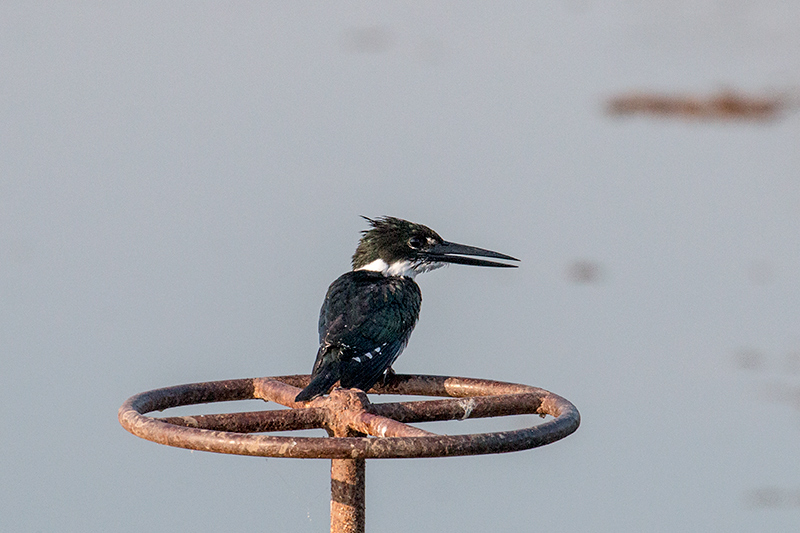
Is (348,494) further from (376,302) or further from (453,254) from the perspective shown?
(453,254)

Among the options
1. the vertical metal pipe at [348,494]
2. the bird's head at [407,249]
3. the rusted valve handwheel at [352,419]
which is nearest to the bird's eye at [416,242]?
the bird's head at [407,249]

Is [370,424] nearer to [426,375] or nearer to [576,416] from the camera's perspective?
[576,416]

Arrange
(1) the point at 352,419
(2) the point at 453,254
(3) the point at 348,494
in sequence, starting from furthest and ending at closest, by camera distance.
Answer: (2) the point at 453,254, (3) the point at 348,494, (1) the point at 352,419

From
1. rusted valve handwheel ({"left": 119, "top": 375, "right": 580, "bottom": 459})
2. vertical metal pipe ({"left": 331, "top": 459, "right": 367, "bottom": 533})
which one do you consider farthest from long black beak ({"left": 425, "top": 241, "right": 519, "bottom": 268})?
vertical metal pipe ({"left": 331, "top": 459, "right": 367, "bottom": 533})

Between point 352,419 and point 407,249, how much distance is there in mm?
1183

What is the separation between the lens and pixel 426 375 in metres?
2.40

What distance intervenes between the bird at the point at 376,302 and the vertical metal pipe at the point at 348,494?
178 mm

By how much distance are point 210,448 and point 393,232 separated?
4.82 ft

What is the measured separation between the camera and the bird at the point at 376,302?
2402mm

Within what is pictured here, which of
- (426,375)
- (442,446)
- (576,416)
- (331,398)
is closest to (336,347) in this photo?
(426,375)

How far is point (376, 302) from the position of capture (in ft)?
8.80

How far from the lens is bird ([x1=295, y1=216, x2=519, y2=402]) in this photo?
240cm

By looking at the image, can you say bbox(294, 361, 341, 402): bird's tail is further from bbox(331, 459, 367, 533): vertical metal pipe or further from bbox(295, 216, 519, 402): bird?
bbox(331, 459, 367, 533): vertical metal pipe

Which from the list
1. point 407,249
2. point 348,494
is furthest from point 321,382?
point 407,249
